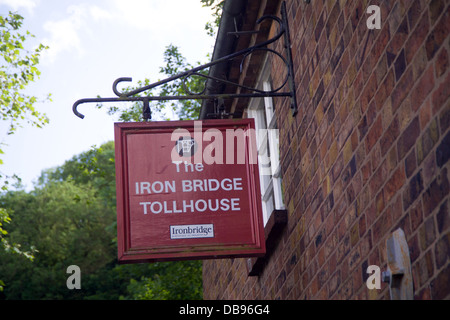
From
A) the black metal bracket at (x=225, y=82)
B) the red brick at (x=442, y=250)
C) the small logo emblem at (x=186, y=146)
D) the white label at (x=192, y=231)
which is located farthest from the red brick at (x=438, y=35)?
the small logo emblem at (x=186, y=146)

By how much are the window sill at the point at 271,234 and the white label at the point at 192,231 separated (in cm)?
76

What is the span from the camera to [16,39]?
12828mm

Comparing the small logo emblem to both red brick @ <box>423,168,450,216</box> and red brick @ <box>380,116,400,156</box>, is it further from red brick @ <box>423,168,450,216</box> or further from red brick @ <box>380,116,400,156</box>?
red brick @ <box>423,168,450,216</box>

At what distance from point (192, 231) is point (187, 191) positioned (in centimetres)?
33

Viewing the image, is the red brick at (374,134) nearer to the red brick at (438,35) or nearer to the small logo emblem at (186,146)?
the red brick at (438,35)

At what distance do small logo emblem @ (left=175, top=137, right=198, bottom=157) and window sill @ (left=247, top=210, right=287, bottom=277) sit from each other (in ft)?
2.86

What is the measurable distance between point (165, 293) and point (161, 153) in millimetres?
14091

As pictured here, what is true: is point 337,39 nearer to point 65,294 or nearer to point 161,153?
point 161,153

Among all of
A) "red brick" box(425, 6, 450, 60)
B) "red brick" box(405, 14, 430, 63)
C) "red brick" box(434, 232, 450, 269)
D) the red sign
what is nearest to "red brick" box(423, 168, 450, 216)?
"red brick" box(434, 232, 450, 269)

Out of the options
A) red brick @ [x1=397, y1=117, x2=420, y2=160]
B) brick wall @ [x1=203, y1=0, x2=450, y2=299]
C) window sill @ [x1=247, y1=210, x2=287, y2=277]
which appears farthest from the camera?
window sill @ [x1=247, y1=210, x2=287, y2=277]

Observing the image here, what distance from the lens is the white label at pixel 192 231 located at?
5293mm

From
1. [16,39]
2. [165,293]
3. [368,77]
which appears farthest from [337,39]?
[165,293]

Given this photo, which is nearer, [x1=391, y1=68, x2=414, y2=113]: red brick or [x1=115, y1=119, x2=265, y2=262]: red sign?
[x1=391, y1=68, x2=414, y2=113]: red brick

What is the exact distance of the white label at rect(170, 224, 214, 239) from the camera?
5293 mm
